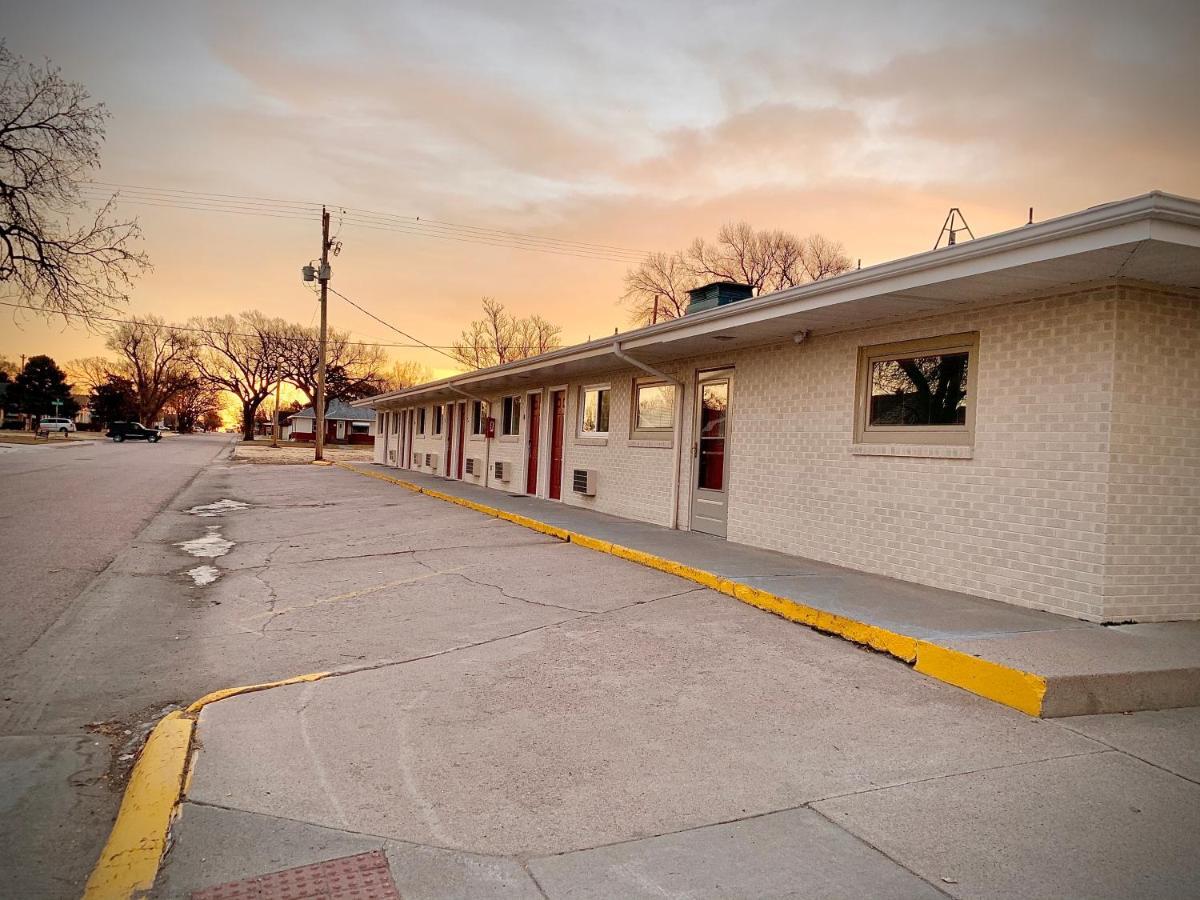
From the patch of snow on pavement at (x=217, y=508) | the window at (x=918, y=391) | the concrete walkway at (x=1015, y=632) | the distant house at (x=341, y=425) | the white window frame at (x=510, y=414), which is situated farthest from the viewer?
the distant house at (x=341, y=425)

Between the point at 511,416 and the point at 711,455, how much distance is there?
980 cm

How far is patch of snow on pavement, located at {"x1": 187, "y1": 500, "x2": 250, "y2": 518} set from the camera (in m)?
14.8

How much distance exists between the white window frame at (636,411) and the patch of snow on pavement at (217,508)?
309 inches

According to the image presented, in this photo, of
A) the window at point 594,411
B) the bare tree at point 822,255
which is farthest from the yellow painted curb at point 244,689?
the bare tree at point 822,255

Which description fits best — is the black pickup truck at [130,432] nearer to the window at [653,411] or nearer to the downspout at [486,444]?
the downspout at [486,444]

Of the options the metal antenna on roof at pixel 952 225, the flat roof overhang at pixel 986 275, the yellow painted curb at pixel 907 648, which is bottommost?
the yellow painted curb at pixel 907 648

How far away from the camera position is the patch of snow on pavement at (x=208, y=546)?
10250 mm

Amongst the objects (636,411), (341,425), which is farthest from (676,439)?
(341,425)

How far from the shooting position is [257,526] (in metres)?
13.0

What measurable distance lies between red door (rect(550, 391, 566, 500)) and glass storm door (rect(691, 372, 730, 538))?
18.8ft

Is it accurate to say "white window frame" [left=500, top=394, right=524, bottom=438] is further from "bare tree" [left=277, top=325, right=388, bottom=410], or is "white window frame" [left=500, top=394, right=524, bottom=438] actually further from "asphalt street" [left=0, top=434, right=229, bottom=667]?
"bare tree" [left=277, top=325, right=388, bottom=410]

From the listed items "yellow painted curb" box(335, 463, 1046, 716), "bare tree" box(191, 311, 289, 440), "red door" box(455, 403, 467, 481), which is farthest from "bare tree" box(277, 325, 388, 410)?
"yellow painted curb" box(335, 463, 1046, 716)

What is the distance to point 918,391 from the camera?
7.95 m

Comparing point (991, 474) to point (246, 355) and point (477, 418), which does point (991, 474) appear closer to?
point (477, 418)
